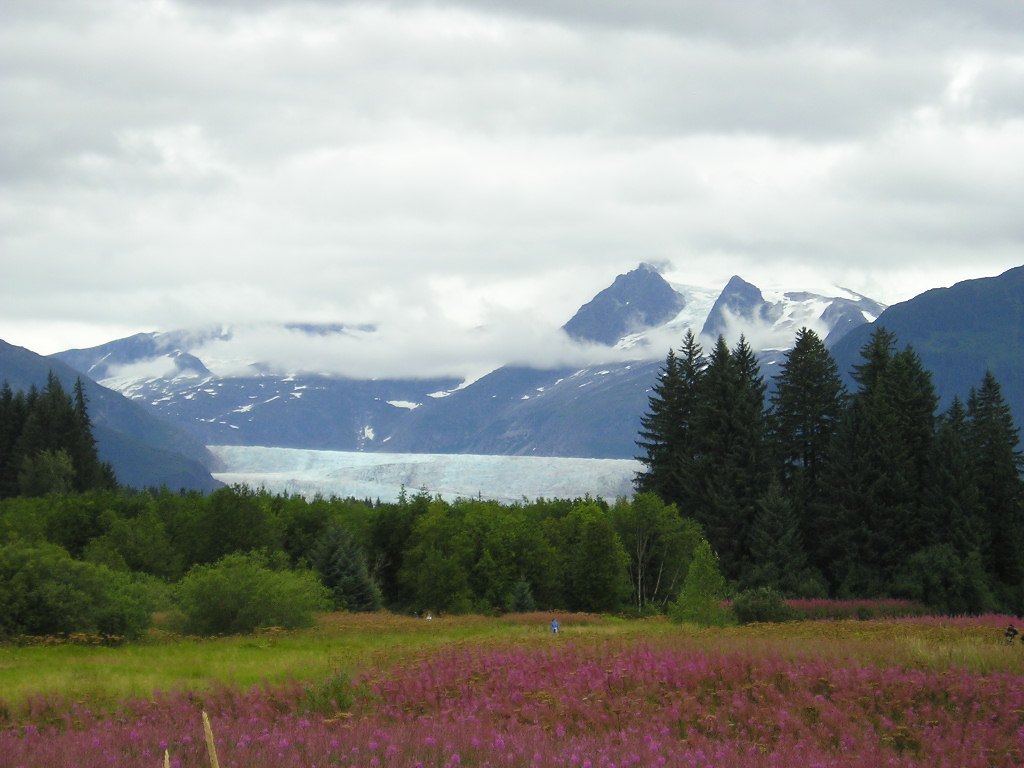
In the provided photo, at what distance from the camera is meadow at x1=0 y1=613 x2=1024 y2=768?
429 inches

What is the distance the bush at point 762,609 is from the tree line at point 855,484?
22.7 metres

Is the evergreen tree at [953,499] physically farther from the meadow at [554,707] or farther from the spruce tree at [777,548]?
the meadow at [554,707]

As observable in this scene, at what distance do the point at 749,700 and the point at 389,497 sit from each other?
384 ft

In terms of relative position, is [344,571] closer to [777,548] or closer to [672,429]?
[777,548]

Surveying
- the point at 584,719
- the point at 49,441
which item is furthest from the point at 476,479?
the point at 584,719

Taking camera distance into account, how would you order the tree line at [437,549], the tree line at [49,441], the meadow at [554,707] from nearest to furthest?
1. the meadow at [554,707]
2. the tree line at [437,549]
3. the tree line at [49,441]

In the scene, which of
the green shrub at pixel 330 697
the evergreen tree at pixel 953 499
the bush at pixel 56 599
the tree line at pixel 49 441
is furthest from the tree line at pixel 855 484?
the tree line at pixel 49 441

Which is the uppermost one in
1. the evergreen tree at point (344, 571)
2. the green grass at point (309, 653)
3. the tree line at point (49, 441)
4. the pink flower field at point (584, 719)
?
the tree line at point (49, 441)

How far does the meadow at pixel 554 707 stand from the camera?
10.9 meters

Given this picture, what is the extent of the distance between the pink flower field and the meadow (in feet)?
0.13

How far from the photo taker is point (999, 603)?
55469 mm

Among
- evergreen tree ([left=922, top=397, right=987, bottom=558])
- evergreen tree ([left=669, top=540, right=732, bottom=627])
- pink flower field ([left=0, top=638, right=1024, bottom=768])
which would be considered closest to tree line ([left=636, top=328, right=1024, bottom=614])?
evergreen tree ([left=922, top=397, right=987, bottom=558])

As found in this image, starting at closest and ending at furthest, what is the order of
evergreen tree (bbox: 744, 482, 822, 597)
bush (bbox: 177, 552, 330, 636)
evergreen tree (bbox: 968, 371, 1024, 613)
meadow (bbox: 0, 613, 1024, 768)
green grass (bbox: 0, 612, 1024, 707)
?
1. meadow (bbox: 0, 613, 1024, 768)
2. green grass (bbox: 0, 612, 1024, 707)
3. bush (bbox: 177, 552, 330, 636)
4. evergreen tree (bbox: 744, 482, 822, 597)
5. evergreen tree (bbox: 968, 371, 1024, 613)

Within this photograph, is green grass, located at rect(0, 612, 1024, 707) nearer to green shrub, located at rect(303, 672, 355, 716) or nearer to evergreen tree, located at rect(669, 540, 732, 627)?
green shrub, located at rect(303, 672, 355, 716)
